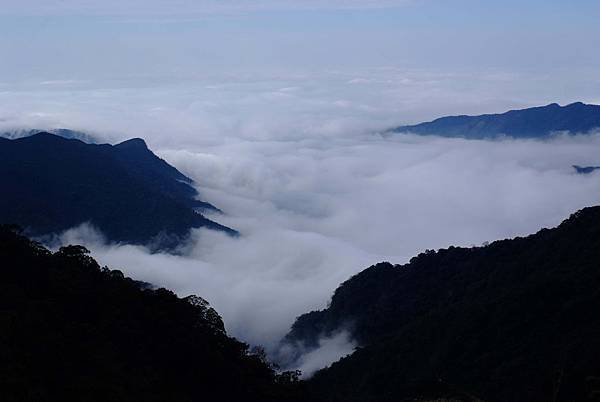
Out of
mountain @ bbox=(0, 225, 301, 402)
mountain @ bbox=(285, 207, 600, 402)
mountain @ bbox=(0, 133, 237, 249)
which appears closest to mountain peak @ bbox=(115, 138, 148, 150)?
mountain @ bbox=(0, 133, 237, 249)

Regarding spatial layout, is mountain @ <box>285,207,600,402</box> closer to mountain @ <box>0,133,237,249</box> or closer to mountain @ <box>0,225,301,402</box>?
mountain @ <box>0,225,301,402</box>

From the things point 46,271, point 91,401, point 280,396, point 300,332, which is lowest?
point 300,332

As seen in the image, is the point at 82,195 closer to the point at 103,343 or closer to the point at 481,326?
the point at 481,326

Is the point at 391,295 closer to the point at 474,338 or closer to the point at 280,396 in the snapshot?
the point at 474,338

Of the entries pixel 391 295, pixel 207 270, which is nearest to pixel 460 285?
pixel 391 295

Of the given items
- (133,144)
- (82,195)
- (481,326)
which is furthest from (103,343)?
(133,144)
